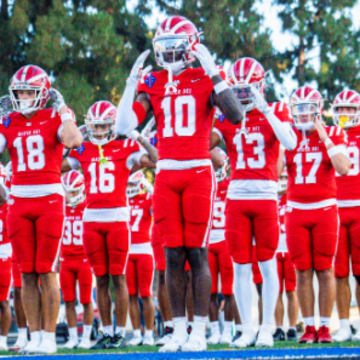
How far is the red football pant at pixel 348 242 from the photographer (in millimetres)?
8422

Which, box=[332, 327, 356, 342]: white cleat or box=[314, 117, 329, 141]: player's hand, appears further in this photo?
box=[332, 327, 356, 342]: white cleat

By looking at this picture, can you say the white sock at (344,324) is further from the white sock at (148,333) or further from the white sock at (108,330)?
the white sock at (148,333)

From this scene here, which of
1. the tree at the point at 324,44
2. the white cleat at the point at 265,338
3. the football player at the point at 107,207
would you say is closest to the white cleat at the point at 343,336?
the white cleat at the point at 265,338

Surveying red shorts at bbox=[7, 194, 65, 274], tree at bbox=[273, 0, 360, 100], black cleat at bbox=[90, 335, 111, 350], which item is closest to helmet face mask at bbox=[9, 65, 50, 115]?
red shorts at bbox=[7, 194, 65, 274]

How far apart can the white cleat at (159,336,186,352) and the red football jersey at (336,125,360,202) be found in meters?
3.32

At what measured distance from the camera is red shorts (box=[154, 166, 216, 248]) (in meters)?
6.06

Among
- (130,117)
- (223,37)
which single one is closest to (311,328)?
(130,117)

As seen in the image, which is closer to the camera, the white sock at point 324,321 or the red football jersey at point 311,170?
the white sock at point 324,321

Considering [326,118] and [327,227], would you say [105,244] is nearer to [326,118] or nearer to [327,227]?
[327,227]

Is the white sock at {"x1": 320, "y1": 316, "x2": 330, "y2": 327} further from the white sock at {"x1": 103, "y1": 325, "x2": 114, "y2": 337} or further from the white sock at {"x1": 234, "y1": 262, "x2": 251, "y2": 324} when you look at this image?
the white sock at {"x1": 103, "y1": 325, "x2": 114, "y2": 337}

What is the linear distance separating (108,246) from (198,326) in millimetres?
3278

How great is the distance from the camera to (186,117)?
6.15m

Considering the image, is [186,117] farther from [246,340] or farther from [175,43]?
[246,340]

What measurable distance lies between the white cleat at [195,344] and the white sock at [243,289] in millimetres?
1205
